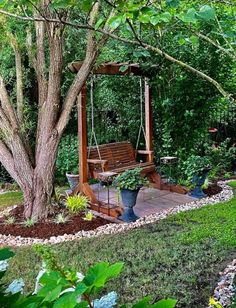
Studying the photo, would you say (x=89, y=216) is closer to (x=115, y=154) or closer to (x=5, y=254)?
(x=115, y=154)

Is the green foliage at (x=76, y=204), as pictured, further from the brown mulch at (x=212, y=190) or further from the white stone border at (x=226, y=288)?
the white stone border at (x=226, y=288)

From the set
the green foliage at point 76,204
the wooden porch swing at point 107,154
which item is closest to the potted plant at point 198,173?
the wooden porch swing at point 107,154

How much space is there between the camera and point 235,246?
12.7 feet

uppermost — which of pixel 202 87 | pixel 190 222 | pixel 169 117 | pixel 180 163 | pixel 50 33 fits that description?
pixel 50 33

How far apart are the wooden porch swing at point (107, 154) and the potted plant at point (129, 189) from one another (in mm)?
217

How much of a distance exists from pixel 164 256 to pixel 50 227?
1.71 metres

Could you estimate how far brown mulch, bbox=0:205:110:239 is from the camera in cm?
464

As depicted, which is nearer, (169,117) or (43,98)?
(43,98)

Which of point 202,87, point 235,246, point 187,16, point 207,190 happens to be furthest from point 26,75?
point 187,16

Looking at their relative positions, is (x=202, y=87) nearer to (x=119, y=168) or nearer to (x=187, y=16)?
(x=119, y=168)

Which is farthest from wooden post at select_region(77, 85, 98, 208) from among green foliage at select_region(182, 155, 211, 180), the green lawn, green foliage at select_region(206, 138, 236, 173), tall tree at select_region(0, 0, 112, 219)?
green foliage at select_region(206, 138, 236, 173)

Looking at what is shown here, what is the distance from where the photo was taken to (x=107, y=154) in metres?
6.68

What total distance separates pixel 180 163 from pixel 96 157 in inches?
63.8

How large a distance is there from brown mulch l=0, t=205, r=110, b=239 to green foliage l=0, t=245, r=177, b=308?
12.0 feet
